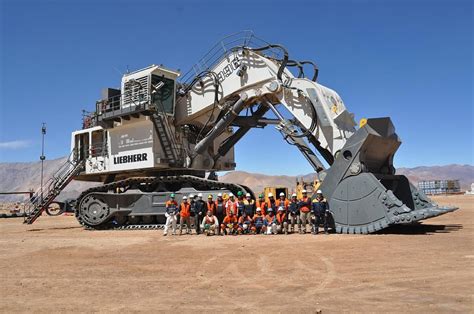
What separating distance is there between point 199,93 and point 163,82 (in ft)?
4.57

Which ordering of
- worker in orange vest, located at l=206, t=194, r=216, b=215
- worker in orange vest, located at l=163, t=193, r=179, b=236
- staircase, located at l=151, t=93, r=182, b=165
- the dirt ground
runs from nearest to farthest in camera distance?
the dirt ground → worker in orange vest, located at l=206, t=194, r=216, b=215 → worker in orange vest, located at l=163, t=193, r=179, b=236 → staircase, located at l=151, t=93, r=182, b=165

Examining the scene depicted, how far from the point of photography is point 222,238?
1256cm

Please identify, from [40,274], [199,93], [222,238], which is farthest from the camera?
[199,93]

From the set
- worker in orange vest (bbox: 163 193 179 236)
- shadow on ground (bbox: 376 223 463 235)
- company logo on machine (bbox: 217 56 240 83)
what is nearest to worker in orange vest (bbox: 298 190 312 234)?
shadow on ground (bbox: 376 223 463 235)

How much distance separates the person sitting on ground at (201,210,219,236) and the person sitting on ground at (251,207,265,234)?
113 centimetres

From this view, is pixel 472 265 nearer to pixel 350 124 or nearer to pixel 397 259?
pixel 397 259

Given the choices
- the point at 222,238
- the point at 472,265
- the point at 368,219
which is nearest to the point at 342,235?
the point at 368,219

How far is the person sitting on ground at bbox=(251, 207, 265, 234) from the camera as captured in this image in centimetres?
1356

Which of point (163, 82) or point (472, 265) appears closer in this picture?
point (472, 265)

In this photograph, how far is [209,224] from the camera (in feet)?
44.8

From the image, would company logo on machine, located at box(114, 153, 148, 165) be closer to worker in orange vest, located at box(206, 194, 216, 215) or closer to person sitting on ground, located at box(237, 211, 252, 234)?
worker in orange vest, located at box(206, 194, 216, 215)

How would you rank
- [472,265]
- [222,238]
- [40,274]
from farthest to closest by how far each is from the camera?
1. [222,238]
2. [40,274]
3. [472,265]

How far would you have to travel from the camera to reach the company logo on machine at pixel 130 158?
16.0 m

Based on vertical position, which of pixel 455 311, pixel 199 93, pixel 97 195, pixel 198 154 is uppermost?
pixel 199 93
